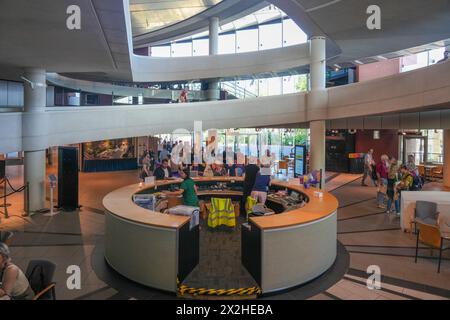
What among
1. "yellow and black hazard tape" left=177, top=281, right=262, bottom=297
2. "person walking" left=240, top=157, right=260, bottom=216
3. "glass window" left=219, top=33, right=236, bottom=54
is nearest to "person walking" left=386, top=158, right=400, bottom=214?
"person walking" left=240, top=157, right=260, bottom=216

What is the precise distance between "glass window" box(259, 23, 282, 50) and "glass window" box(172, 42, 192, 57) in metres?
8.28

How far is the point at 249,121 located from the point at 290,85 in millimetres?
9554

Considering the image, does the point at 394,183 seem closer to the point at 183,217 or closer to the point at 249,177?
the point at 249,177

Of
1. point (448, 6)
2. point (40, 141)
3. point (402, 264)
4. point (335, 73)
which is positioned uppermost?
point (335, 73)

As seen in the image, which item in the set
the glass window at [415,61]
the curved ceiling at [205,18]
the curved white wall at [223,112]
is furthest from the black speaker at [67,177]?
the glass window at [415,61]

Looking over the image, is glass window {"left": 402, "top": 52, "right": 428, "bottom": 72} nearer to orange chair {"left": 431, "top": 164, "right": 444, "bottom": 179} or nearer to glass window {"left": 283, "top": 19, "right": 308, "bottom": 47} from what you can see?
orange chair {"left": 431, "top": 164, "right": 444, "bottom": 179}

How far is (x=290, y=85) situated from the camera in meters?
21.9

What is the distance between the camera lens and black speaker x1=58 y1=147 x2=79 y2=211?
423 inches

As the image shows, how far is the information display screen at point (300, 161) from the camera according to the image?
15515mm

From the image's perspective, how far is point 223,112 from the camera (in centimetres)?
1366

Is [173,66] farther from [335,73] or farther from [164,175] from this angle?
[335,73]

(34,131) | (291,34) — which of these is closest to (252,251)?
(34,131)

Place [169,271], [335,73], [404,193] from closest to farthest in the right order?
[169,271], [404,193], [335,73]

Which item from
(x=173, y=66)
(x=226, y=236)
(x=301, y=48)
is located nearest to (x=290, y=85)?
(x=301, y=48)
